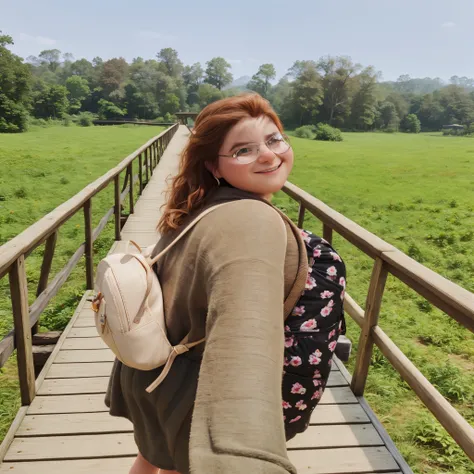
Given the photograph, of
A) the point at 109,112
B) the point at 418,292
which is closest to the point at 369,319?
the point at 418,292

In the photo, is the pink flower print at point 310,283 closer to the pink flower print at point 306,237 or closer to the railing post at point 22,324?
the pink flower print at point 306,237

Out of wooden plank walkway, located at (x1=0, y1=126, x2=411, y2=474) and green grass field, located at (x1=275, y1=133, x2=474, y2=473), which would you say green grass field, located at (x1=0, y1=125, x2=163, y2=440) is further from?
green grass field, located at (x1=275, y1=133, x2=474, y2=473)

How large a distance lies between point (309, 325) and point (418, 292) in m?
→ 0.92

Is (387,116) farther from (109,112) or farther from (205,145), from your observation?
(205,145)

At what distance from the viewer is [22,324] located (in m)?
2.36

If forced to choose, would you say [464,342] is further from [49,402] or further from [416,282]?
[49,402]

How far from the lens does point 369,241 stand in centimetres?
243

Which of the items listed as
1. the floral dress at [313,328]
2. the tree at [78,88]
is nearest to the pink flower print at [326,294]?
the floral dress at [313,328]

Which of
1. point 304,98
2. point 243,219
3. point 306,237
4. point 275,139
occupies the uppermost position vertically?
point 304,98

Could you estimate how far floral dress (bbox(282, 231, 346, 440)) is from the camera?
3.78ft

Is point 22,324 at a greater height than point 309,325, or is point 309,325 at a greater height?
point 309,325

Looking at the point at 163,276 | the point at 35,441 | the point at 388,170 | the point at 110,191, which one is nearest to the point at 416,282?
the point at 163,276

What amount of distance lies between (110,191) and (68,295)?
6864 mm

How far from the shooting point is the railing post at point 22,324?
2.26 m
